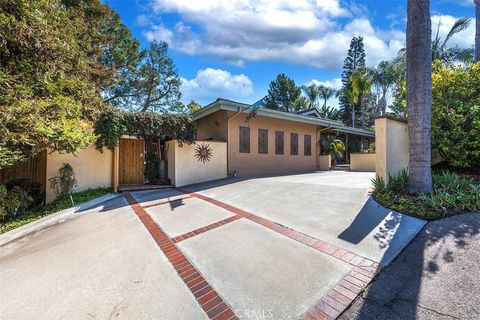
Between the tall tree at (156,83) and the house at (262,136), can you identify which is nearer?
the house at (262,136)

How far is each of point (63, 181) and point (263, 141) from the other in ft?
28.1

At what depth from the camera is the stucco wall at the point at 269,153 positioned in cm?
1051

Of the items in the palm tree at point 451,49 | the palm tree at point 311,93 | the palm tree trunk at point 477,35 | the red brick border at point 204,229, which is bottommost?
the red brick border at point 204,229

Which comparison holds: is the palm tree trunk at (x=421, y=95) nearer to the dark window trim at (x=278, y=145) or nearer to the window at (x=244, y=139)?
the window at (x=244, y=139)

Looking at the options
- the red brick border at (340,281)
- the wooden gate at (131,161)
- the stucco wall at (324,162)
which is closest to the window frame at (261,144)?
the stucco wall at (324,162)

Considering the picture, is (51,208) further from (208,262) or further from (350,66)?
(350,66)

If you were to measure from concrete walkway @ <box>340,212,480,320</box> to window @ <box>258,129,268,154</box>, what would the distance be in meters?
8.63

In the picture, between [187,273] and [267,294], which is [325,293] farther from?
[187,273]

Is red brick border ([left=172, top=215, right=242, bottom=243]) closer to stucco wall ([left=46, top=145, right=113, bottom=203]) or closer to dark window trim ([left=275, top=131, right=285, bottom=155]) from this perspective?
stucco wall ([left=46, top=145, right=113, bottom=203])

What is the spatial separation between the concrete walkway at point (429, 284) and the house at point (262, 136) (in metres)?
7.89

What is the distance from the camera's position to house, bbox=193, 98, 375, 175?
1037 cm

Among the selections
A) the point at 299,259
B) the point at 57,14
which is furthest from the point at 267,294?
the point at 57,14

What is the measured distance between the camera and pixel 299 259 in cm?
273

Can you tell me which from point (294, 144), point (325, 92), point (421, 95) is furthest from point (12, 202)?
point (325, 92)
